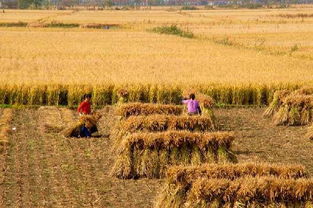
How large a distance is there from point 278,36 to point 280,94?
3958 cm

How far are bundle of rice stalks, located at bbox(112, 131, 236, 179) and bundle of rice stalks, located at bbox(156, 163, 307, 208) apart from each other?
10.4 ft

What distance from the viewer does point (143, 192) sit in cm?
1392

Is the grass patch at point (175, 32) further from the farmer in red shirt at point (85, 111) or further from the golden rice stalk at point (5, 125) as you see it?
the farmer in red shirt at point (85, 111)

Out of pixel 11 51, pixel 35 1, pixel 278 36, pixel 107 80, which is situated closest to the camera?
pixel 107 80

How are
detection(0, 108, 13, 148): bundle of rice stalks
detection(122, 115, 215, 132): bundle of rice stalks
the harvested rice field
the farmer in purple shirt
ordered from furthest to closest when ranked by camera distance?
the farmer in purple shirt, detection(0, 108, 13, 148): bundle of rice stalks, detection(122, 115, 215, 132): bundle of rice stalks, the harvested rice field

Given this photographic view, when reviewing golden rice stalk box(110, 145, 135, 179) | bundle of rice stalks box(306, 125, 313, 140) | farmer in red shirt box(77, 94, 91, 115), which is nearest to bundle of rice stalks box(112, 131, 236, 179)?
golden rice stalk box(110, 145, 135, 179)

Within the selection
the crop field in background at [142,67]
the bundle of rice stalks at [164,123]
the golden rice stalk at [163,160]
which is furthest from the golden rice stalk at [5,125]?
the golden rice stalk at [163,160]

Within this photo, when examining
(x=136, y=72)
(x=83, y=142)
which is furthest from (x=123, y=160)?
(x=136, y=72)

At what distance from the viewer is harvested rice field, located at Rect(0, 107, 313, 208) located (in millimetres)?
13469

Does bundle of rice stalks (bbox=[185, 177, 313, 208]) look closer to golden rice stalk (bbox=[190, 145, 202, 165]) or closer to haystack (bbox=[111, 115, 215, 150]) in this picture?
golden rice stalk (bbox=[190, 145, 202, 165])

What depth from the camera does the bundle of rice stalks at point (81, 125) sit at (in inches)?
758

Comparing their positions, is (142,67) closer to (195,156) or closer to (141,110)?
(141,110)

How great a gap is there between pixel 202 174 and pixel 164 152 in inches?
144

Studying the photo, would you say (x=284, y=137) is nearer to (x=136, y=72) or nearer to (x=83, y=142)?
(x=83, y=142)
